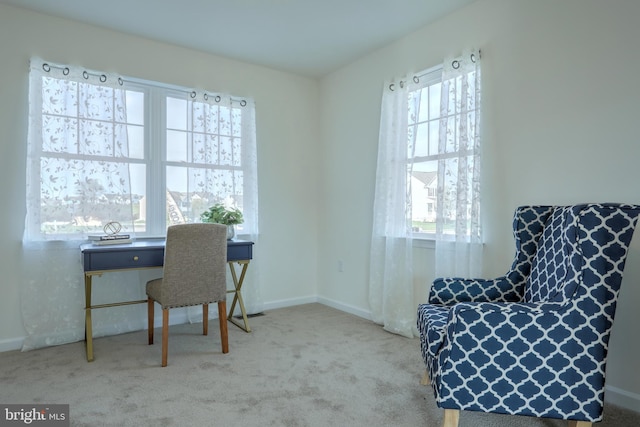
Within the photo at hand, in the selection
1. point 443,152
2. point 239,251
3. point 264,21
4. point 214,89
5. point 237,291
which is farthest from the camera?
point 214,89

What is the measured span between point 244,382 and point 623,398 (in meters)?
2.01

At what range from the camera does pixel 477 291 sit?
6.91 feet

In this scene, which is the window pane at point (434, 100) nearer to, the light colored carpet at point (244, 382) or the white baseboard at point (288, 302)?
the light colored carpet at point (244, 382)

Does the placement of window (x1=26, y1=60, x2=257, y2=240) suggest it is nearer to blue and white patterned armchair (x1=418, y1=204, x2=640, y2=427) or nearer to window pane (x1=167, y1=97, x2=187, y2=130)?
window pane (x1=167, y1=97, x2=187, y2=130)

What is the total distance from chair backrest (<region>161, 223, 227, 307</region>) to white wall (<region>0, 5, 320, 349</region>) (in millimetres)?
944

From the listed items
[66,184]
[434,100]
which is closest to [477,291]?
[434,100]

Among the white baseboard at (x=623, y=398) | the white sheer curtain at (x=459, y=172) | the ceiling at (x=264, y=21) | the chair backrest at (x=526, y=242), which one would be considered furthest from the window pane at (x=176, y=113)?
the white baseboard at (x=623, y=398)

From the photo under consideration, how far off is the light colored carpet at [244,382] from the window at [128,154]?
3.25ft

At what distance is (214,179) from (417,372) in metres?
2.34

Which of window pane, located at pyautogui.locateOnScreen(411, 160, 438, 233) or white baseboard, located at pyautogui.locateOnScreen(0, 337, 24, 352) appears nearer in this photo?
white baseboard, located at pyautogui.locateOnScreen(0, 337, 24, 352)

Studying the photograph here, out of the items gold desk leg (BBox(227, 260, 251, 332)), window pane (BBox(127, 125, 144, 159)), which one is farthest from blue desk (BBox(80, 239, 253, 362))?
window pane (BBox(127, 125, 144, 159))

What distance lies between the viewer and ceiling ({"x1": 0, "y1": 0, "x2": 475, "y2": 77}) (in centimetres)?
271

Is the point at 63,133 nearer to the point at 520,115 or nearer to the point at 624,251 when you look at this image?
the point at 520,115

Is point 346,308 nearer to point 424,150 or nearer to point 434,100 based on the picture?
point 424,150
